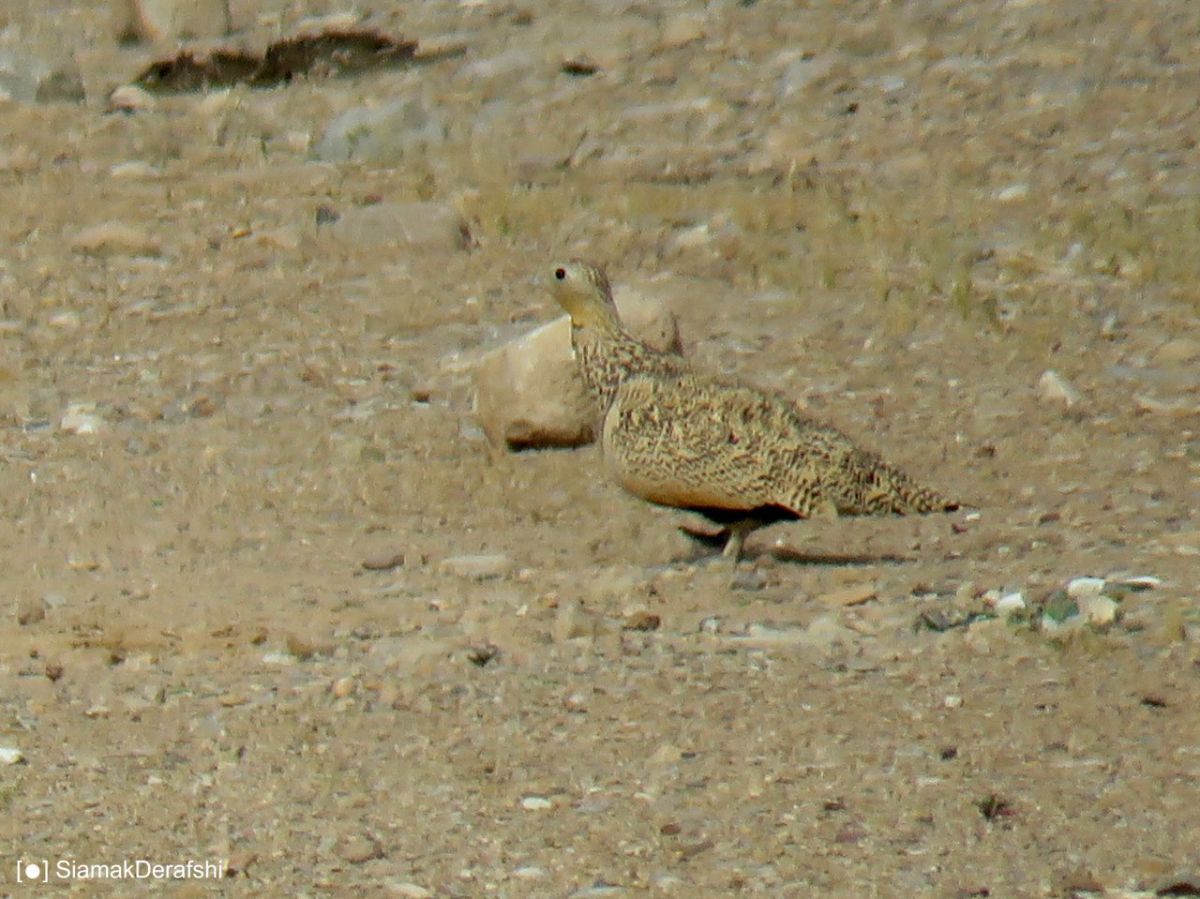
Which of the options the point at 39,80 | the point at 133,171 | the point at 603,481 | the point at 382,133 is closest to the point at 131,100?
the point at 39,80

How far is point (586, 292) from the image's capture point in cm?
711

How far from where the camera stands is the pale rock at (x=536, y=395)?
7590 mm

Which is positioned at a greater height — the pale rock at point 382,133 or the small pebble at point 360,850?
the small pebble at point 360,850

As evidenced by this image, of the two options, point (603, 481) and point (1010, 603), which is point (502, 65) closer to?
point (603, 481)

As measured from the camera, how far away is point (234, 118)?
468 inches

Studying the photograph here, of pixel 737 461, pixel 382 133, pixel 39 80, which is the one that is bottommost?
pixel 382 133

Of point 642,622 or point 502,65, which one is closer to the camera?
point 642,622

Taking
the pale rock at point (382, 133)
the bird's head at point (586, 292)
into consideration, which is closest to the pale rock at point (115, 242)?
the pale rock at point (382, 133)

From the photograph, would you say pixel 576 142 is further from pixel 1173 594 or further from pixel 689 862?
pixel 689 862

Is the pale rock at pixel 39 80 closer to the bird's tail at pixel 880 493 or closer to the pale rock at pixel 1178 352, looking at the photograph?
the pale rock at pixel 1178 352

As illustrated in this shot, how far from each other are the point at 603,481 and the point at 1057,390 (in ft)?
5.94

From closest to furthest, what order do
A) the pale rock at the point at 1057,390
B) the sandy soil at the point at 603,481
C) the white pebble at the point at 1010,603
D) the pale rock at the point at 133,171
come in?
the sandy soil at the point at 603,481, the white pebble at the point at 1010,603, the pale rock at the point at 1057,390, the pale rock at the point at 133,171

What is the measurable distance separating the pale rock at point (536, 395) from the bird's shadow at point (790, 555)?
2.99 feet

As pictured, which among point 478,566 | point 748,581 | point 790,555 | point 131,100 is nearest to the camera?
point 748,581
